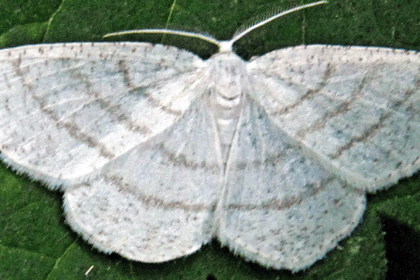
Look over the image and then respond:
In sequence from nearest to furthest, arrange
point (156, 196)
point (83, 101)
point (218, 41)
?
point (83, 101), point (156, 196), point (218, 41)

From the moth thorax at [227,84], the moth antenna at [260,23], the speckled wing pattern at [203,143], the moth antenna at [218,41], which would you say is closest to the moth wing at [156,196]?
the speckled wing pattern at [203,143]

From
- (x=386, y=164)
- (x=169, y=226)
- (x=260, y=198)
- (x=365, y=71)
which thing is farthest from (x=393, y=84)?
(x=169, y=226)

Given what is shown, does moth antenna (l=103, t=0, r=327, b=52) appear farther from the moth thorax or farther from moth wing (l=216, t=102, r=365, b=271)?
moth wing (l=216, t=102, r=365, b=271)

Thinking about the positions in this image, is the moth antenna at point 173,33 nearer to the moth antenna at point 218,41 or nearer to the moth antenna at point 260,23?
the moth antenna at point 218,41

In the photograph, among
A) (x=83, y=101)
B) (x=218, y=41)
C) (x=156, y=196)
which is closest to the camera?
(x=83, y=101)


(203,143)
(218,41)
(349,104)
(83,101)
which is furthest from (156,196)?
(349,104)

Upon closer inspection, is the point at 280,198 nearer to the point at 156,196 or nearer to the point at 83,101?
the point at 156,196

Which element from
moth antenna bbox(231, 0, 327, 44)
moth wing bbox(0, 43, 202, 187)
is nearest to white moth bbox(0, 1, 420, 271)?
moth wing bbox(0, 43, 202, 187)

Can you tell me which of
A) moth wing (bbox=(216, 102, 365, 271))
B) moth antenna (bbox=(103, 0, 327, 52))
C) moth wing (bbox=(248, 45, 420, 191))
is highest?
moth antenna (bbox=(103, 0, 327, 52))
